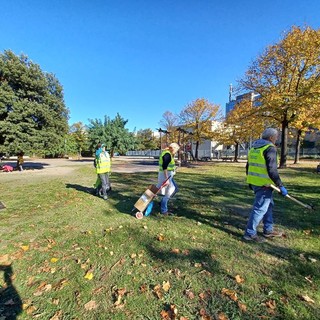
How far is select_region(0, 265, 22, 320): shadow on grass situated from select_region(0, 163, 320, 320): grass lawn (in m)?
0.01

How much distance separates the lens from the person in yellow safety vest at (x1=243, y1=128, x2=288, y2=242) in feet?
11.8

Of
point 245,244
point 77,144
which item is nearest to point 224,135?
point 245,244

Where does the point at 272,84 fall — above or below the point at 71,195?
above

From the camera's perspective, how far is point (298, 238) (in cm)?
403

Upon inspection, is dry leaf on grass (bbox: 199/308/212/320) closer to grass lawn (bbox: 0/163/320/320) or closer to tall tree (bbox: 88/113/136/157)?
grass lawn (bbox: 0/163/320/320)

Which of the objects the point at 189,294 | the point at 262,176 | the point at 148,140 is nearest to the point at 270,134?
the point at 262,176

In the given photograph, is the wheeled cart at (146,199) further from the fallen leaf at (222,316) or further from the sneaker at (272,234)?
the fallen leaf at (222,316)

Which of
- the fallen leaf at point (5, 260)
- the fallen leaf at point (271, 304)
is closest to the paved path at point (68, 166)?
the fallen leaf at point (5, 260)

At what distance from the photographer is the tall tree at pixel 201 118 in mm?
32812

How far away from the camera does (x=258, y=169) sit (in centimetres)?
379

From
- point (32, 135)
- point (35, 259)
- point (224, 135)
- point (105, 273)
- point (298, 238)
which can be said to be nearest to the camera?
point (105, 273)

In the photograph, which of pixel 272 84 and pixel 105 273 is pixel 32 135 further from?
pixel 272 84

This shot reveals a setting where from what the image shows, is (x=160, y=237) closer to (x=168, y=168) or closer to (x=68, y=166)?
(x=168, y=168)

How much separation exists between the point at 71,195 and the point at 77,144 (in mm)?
51351
